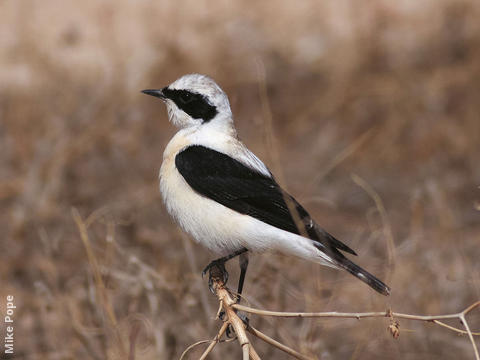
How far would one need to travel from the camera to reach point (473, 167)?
8.72 metres

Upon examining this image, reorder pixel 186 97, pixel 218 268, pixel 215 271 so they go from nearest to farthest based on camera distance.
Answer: pixel 215 271 → pixel 218 268 → pixel 186 97

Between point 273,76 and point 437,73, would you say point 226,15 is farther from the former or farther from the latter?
point 437,73

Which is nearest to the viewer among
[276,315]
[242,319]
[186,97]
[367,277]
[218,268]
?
[276,315]

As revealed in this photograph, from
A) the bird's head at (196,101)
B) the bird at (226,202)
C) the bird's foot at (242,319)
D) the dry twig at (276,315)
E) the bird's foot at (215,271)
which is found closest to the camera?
the dry twig at (276,315)

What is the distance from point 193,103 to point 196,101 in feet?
0.07

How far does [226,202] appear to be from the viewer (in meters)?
3.62

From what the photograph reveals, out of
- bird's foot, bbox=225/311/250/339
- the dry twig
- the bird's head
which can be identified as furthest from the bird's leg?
the bird's head

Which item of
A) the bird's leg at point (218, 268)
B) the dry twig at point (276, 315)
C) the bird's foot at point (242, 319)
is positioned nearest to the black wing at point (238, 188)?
the bird's leg at point (218, 268)

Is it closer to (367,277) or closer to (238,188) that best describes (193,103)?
(238,188)

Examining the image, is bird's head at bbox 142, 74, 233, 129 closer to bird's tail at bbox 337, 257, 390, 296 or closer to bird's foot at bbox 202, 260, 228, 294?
bird's foot at bbox 202, 260, 228, 294

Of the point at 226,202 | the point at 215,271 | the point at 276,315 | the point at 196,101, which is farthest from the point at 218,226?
the point at 276,315

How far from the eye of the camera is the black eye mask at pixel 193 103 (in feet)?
12.6

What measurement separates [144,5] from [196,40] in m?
0.80

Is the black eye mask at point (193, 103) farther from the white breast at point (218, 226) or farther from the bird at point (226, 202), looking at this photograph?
the white breast at point (218, 226)
